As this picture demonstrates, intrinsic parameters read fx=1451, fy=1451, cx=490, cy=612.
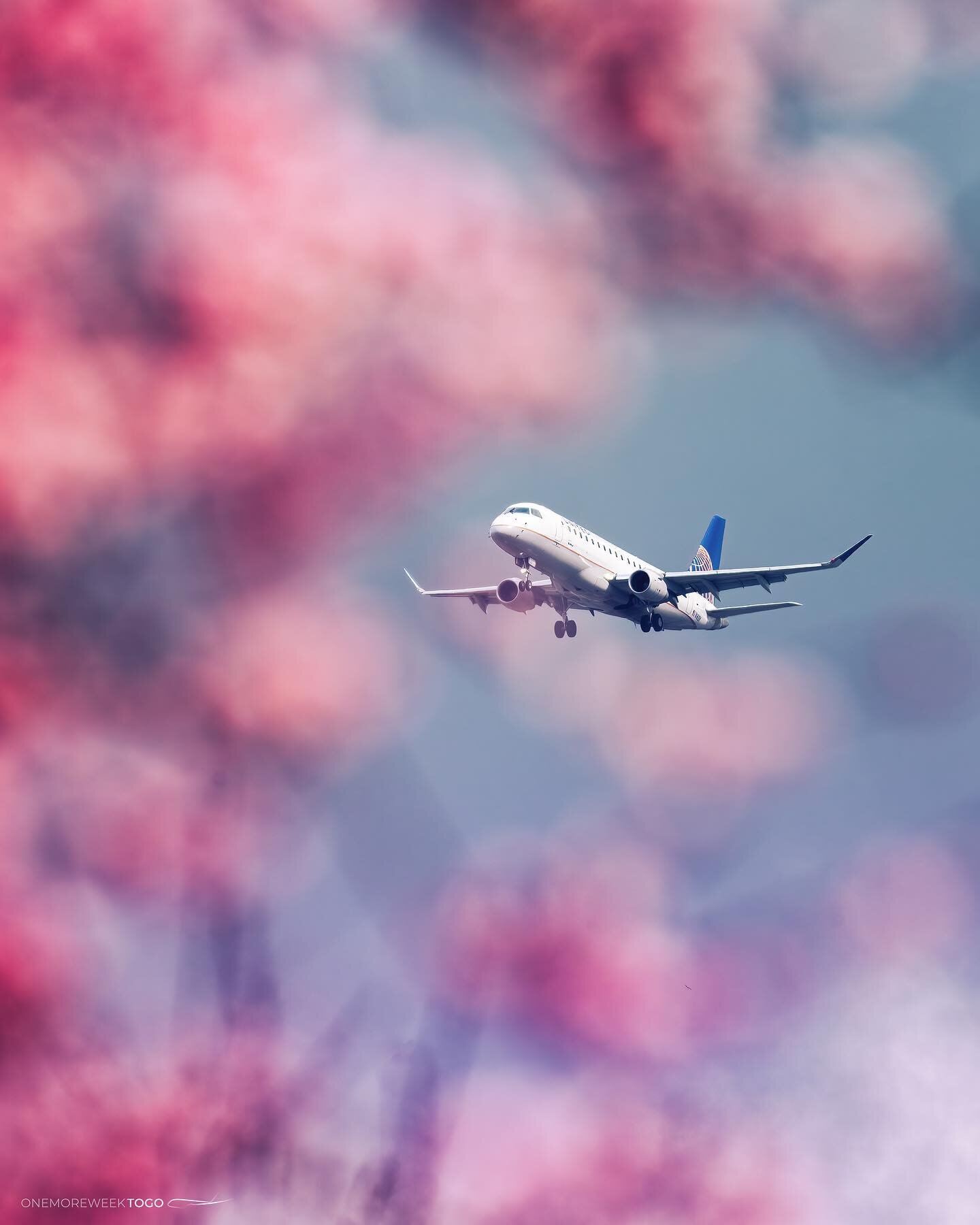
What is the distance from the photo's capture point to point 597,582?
93.1 metres

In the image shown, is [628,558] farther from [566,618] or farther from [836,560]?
[836,560]

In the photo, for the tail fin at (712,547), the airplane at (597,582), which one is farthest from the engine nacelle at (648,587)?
the tail fin at (712,547)

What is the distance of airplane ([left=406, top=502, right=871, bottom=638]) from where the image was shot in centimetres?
9088

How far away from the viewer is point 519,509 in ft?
302

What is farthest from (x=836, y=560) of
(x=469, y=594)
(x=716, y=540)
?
(x=716, y=540)

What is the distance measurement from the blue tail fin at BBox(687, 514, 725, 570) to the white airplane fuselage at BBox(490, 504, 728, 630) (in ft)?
110

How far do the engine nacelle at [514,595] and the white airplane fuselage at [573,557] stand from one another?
303cm

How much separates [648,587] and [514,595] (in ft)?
29.5

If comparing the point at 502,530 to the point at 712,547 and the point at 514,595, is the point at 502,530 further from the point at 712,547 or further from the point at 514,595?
the point at 712,547

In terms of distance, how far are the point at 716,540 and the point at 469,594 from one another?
37818 millimetres

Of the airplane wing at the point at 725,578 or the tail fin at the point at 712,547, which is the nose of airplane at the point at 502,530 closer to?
the airplane wing at the point at 725,578

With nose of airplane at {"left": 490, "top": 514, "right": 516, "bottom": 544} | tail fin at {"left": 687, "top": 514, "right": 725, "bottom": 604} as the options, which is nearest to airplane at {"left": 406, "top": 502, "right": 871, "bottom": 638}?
nose of airplane at {"left": 490, "top": 514, "right": 516, "bottom": 544}

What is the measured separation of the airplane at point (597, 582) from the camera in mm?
90875

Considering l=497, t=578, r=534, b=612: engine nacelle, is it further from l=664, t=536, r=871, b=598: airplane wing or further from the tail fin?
the tail fin
